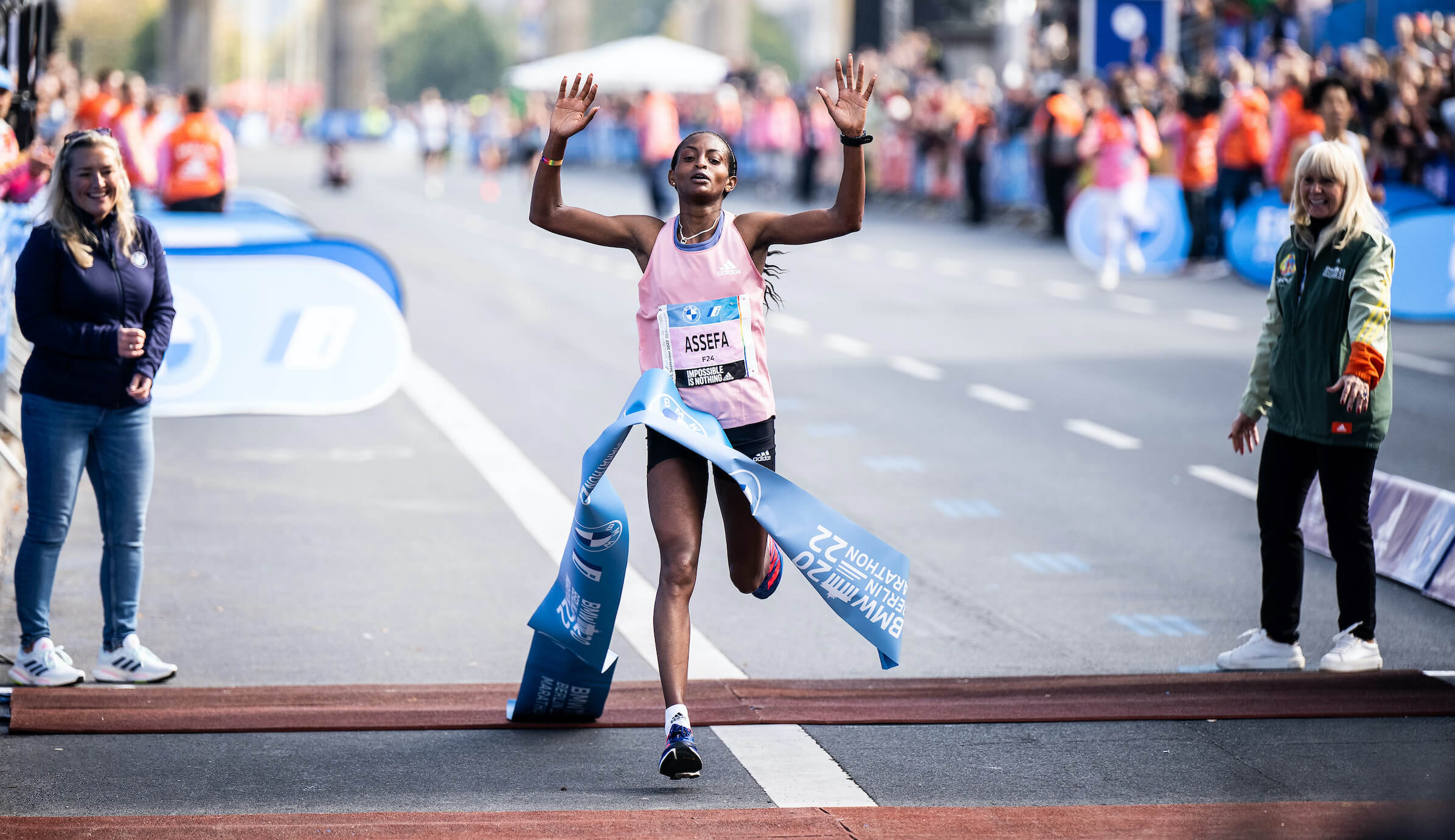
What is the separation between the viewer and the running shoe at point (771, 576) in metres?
6.27

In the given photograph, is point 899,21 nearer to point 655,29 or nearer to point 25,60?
point 25,60

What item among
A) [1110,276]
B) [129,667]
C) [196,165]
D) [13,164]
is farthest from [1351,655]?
[196,165]

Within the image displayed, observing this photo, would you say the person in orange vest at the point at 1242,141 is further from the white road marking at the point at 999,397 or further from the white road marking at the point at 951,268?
the white road marking at the point at 999,397

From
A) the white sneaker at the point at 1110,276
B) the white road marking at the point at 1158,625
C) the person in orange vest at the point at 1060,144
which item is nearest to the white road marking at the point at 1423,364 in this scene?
the white sneaker at the point at 1110,276

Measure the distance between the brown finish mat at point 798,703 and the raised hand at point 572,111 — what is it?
1932 mm

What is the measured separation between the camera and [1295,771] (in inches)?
225

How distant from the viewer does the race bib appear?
5.81 meters

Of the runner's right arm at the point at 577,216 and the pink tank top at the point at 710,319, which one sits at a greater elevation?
the runner's right arm at the point at 577,216

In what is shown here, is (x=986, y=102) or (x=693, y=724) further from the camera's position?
(x=986, y=102)

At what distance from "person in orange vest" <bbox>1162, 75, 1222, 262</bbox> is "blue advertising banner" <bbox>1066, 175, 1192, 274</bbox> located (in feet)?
0.39

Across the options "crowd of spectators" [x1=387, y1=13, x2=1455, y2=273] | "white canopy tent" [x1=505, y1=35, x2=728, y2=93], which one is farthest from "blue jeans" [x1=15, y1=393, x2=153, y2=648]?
"white canopy tent" [x1=505, y1=35, x2=728, y2=93]

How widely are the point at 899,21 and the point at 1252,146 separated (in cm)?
3069

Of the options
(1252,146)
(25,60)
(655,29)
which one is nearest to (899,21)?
(1252,146)

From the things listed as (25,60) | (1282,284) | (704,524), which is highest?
(25,60)
